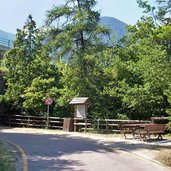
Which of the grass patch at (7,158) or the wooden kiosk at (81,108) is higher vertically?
the wooden kiosk at (81,108)

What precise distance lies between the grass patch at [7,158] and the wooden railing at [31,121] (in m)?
12.8

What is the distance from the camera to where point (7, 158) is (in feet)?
51.1

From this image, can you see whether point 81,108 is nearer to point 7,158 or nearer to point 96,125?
point 96,125

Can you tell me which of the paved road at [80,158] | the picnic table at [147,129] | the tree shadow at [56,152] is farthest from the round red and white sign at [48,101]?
the paved road at [80,158]

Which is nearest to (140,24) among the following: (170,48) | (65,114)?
(170,48)

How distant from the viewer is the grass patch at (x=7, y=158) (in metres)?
13.4

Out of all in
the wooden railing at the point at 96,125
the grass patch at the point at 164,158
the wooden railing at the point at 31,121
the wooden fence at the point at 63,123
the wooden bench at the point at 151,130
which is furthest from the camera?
the wooden railing at the point at 31,121

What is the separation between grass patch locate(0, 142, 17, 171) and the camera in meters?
13.4

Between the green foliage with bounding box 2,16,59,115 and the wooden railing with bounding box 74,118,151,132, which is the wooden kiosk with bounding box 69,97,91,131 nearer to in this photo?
the wooden railing with bounding box 74,118,151,132

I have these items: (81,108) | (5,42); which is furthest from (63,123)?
(5,42)

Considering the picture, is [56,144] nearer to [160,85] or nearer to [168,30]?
[160,85]

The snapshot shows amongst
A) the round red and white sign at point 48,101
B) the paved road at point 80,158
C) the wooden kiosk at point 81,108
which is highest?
the round red and white sign at point 48,101

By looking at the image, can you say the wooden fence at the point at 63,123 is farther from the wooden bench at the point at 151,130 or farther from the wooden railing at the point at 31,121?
the wooden bench at the point at 151,130

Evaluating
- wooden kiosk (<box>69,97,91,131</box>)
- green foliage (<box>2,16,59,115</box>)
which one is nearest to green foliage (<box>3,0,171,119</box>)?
green foliage (<box>2,16,59,115</box>)
